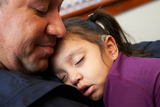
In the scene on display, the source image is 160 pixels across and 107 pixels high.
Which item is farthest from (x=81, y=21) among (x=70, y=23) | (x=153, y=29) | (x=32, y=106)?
(x=153, y=29)

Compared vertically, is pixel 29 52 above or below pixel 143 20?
above

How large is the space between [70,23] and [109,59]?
1.22ft

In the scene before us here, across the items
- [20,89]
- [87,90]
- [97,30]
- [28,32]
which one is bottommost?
[87,90]

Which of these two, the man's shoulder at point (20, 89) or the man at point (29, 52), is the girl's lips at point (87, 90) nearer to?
the man at point (29, 52)

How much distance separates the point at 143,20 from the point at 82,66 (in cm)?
135

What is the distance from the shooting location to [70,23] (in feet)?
3.47

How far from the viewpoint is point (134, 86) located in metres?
0.68

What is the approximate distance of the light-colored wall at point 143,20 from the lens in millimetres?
1839

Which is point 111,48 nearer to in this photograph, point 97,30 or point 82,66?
point 97,30

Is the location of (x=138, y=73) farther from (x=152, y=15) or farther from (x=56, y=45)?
(x=152, y=15)

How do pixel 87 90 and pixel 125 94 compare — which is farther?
pixel 87 90

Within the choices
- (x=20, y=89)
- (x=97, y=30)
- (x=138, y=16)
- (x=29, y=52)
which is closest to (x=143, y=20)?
(x=138, y=16)

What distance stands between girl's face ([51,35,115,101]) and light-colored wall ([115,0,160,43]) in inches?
41.5

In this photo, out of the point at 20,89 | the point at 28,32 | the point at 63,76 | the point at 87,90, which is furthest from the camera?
the point at 63,76
